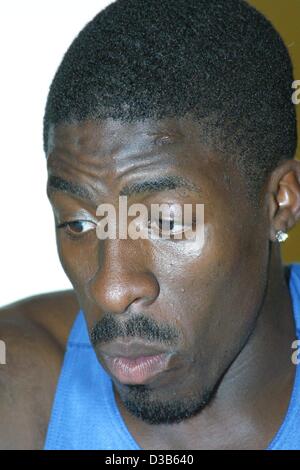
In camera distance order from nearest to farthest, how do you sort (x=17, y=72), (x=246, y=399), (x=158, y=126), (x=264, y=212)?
1. (x=158, y=126)
2. (x=264, y=212)
3. (x=246, y=399)
4. (x=17, y=72)

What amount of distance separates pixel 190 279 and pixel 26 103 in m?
1.04

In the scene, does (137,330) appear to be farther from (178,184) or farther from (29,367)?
(29,367)

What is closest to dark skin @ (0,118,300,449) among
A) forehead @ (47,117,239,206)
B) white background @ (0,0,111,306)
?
forehead @ (47,117,239,206)

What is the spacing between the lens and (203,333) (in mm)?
1063

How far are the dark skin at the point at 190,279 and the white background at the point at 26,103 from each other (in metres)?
0.75

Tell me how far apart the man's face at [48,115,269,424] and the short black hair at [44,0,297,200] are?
2 cm

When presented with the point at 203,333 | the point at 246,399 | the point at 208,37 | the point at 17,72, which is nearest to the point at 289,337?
the point at 246,399

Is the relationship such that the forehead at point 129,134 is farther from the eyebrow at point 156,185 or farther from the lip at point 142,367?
the lip at point 142,367

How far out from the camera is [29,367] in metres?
1.29

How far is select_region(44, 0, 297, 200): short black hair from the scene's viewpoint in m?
1.00

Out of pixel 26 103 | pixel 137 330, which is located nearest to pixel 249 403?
pixel 137 330

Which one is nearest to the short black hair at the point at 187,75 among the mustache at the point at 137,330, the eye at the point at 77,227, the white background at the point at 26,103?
the eye at the point at 77,227
